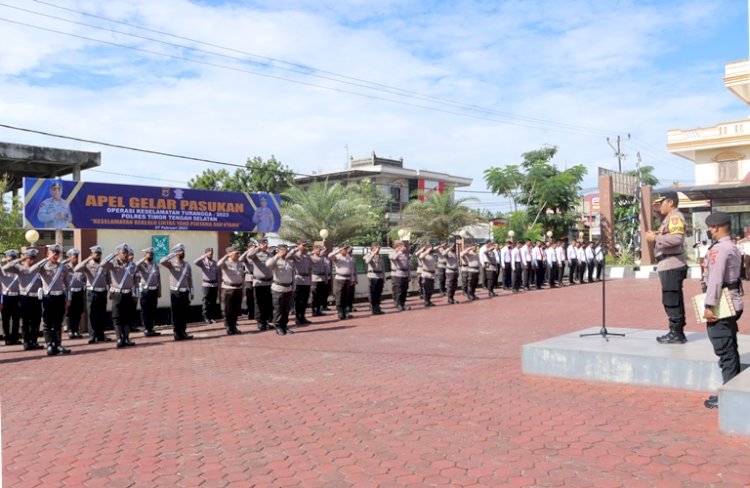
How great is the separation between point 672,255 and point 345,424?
4.21 metres

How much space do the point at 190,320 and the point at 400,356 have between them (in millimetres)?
7508

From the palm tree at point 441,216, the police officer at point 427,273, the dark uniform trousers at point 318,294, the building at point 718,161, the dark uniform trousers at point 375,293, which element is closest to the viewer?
the dark uniform trousers at point 318,294

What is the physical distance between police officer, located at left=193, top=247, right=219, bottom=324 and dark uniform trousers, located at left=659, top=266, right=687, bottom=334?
8.61m

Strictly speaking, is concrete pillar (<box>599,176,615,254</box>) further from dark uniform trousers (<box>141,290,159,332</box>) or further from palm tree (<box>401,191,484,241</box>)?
dark uniform trousers (<box>141,290,159,332</box>)

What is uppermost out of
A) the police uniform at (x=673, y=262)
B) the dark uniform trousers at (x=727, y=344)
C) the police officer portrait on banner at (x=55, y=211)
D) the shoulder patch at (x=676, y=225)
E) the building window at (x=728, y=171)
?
the building window at (x=728, y=171)

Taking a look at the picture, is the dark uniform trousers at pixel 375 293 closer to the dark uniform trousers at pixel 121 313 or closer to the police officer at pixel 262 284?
the police officer at pixel 262 284

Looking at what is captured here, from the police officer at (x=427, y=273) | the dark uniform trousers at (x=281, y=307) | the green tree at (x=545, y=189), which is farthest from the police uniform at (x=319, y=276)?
the green tree at (x=545, y=189)

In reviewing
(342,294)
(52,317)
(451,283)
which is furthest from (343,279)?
(52,317)

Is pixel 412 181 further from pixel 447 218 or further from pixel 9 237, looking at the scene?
pixel 9 237

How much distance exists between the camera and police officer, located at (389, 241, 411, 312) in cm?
1614

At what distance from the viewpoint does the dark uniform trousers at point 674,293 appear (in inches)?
283

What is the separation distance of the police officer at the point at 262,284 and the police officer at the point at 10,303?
158 inches

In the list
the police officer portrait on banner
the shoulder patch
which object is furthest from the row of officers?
the shoulder patch

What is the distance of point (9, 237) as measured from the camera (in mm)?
22938
